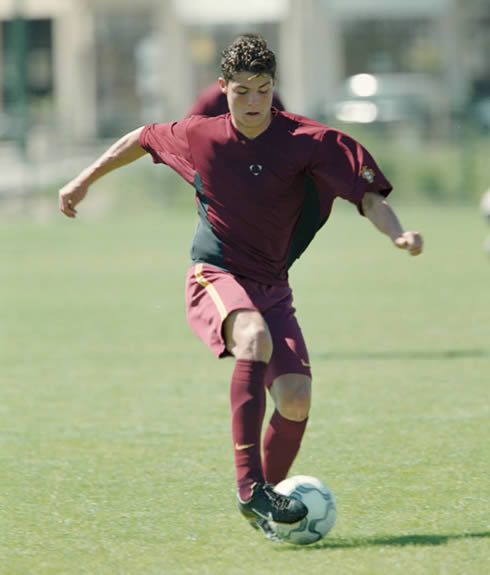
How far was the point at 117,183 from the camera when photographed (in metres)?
24.2

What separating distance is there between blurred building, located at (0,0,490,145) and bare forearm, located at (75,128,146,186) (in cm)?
3081

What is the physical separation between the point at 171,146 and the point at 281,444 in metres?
1.33

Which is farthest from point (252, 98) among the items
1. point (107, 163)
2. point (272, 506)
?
point (272, 506)

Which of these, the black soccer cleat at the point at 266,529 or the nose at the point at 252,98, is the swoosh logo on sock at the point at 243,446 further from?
the nose at the point at 252,98

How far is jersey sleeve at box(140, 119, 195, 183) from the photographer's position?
202 inches

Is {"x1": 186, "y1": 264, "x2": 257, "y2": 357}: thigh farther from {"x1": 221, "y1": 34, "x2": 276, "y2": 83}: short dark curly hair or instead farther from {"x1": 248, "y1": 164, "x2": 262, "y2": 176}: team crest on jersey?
{"x1": 221, "y1": 34, "x2": 276, "y2": 83}: short dark curly hair

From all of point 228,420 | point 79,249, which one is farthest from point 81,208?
point 228,420

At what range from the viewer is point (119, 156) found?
17.8 ft

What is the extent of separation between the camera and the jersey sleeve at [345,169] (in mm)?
4777

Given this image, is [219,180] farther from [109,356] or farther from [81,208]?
[81,208]

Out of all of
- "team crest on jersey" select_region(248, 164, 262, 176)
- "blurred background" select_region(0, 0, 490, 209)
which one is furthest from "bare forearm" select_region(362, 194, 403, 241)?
"blurred background" select_region(0, 0, 490, 209)

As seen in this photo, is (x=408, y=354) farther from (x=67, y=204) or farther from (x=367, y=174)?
(x=367, y=174)

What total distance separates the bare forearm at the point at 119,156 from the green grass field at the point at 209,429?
1427mm

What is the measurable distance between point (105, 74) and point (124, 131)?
37.6 feet
